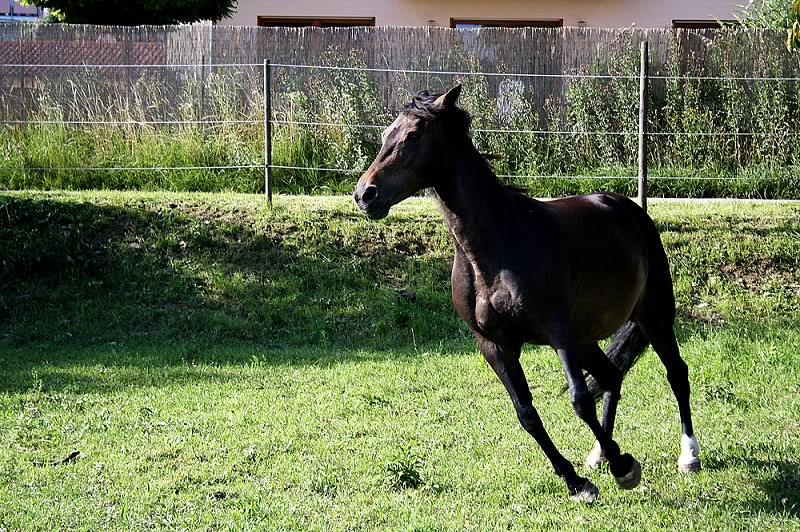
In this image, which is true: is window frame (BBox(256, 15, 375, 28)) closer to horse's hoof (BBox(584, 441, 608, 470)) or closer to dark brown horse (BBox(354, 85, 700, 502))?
dark brown horse (BBox(354, 85, 700, 502))

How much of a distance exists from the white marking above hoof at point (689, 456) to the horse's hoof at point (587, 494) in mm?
834

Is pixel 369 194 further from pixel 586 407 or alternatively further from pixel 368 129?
pixel 368 129

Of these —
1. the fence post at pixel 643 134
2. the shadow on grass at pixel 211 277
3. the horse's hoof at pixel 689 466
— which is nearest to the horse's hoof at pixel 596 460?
the horse's hoof at pixel 689 466

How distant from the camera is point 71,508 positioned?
5.58 m

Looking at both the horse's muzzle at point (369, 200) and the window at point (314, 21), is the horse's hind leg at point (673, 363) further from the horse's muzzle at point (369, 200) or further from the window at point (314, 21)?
the window at point (314, 21)

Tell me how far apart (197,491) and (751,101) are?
463 inches

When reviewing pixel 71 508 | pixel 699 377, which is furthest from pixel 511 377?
pixel 699 377

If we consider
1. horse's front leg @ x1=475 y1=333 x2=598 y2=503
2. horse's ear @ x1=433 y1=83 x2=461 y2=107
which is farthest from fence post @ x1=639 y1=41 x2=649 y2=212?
horse's ear @ x1=433 y1=83 x2=461 y2=107

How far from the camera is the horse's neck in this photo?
5.45 meters

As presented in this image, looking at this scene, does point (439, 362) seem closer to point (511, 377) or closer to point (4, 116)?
point (511, 377)

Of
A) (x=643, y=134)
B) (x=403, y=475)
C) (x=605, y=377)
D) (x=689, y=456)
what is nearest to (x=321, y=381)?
(x=403, y=475)

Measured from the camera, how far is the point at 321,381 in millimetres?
8672

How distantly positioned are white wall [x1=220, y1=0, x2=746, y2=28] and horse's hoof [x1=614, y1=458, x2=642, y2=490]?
62.4 ft

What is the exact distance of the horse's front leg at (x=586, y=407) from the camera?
17.7 feet
